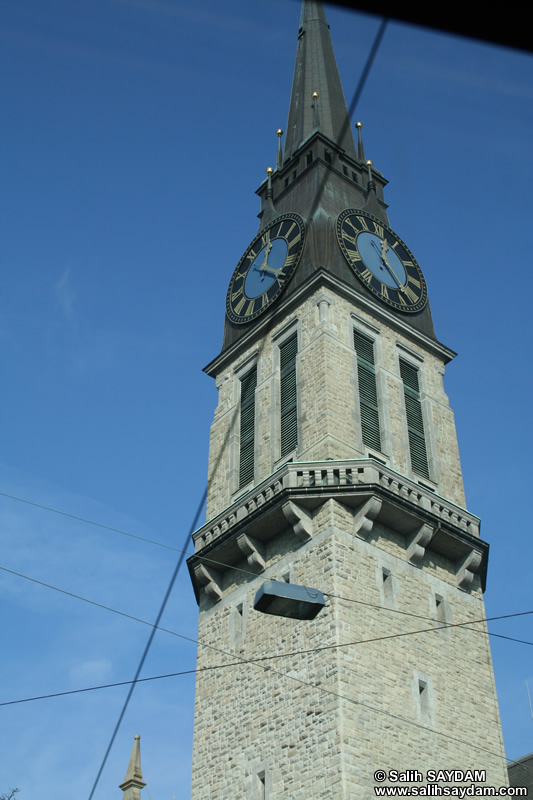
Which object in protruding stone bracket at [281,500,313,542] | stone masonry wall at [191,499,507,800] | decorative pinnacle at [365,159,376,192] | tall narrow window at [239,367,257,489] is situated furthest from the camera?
decorative pinnacle at [365,159,376,192]

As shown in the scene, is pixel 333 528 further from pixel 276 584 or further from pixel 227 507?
pixel 276 584

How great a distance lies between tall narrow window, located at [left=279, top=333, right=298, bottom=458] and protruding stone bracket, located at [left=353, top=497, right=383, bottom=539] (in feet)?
14.1

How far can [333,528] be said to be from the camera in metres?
26.7

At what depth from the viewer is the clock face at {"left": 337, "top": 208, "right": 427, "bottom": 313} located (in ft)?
117

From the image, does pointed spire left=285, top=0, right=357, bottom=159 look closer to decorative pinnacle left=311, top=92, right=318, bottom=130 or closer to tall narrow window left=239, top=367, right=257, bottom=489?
decorative pinnacle left=311, top=92, right=318, bottom=130

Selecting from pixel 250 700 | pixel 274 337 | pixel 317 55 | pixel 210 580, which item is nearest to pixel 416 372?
pixel 274 337

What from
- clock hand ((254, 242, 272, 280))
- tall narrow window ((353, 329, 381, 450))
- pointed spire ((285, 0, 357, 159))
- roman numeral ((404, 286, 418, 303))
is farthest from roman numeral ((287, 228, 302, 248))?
pointed spire ((285, 0, 357, 159))

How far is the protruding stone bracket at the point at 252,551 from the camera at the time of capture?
28.5 m

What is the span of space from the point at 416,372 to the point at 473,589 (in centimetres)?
883

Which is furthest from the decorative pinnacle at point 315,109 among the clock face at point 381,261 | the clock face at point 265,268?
the clock face at point 381,261

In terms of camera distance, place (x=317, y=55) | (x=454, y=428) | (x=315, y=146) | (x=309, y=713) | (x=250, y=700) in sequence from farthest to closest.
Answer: (x=317, y=55)
(x=315, y=146)
(x=454, y=428)
(x=250, y=700)
(x=309, y=713)

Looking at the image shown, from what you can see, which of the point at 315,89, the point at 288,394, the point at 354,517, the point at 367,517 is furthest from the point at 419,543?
the point at 315,89

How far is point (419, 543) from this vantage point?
2819cm

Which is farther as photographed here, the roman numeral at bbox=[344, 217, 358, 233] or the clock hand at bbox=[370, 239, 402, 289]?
the clock hand at bbox=[370, 239, 402, 289]
